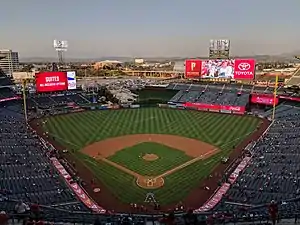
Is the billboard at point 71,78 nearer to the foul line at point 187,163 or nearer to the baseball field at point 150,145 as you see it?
the baseball field at point 150,145

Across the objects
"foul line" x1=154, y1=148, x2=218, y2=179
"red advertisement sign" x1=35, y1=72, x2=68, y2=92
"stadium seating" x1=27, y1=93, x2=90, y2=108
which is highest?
"red advertisement sign" x1=35, y1=72, x2=68, y2=92

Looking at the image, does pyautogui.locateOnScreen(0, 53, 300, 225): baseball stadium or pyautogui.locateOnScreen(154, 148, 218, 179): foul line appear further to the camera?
pyautogui.locateOnScreen(154, 148, 218, 179): foul line

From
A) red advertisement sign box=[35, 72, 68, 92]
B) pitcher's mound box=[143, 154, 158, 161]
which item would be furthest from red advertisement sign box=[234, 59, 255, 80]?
red advertisement sign box=[35, 72, 68, 92]

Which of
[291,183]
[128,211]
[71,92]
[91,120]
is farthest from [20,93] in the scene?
[291,183]

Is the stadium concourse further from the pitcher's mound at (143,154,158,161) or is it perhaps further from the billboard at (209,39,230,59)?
the billboard at (209,39,230,59)

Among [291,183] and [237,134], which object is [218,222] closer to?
[291,183]

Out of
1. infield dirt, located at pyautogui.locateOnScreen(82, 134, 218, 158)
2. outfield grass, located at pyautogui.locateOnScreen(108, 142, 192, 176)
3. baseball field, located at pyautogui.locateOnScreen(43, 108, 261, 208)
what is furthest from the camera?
infield dirt, located at pyautogui.locateOnScreen(82, 134, 218, 158)

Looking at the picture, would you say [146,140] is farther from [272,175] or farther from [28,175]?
[272,175]
